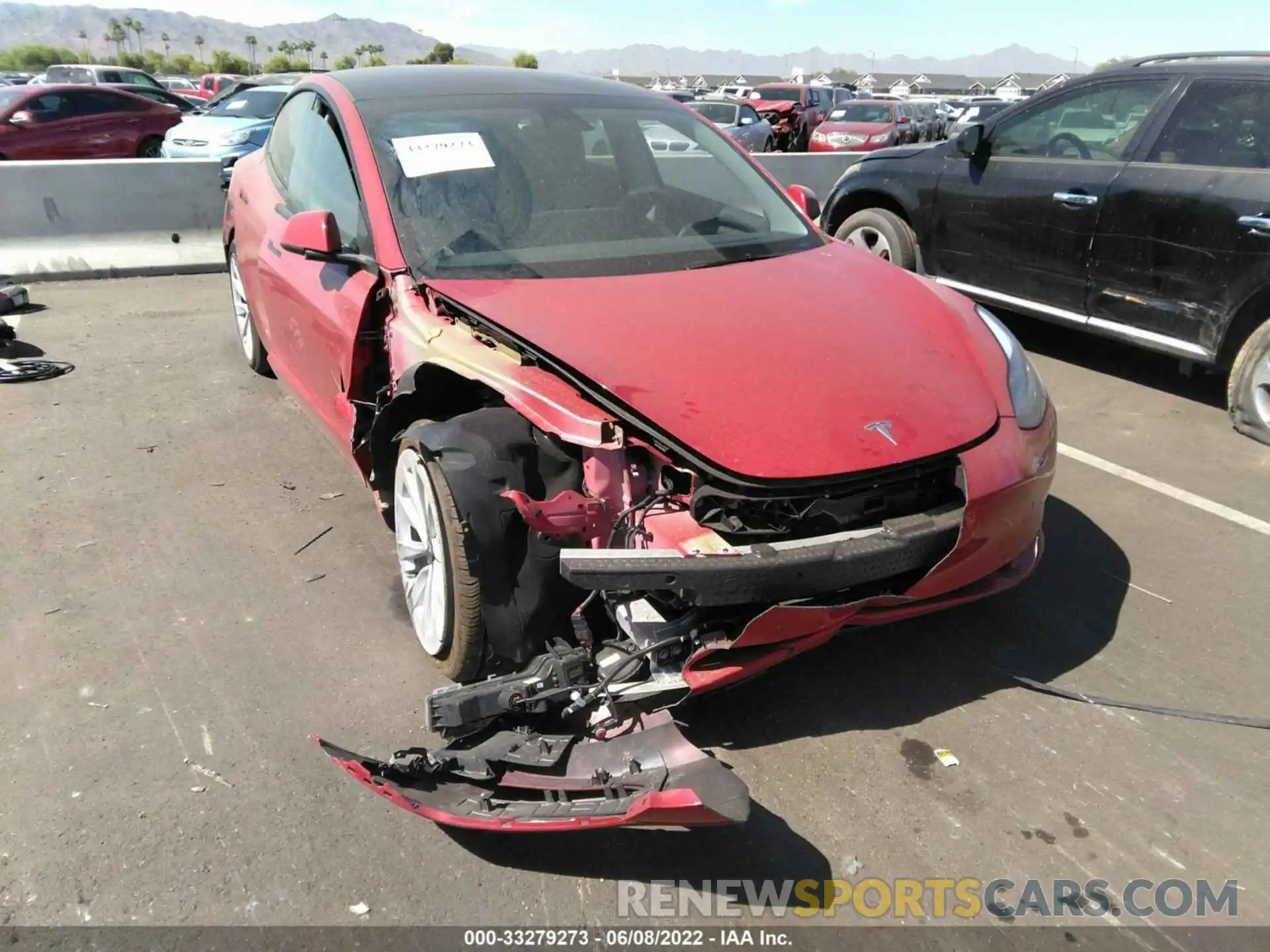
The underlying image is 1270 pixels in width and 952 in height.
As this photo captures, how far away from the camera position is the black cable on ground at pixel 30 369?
18.3 feet

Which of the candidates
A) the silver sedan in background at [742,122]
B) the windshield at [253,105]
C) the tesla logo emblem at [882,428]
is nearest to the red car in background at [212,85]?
the silver sedan in background at [742,122]

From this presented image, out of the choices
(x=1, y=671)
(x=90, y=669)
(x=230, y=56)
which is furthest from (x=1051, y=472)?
(x=230, y=56)

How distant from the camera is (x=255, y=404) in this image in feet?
17.4

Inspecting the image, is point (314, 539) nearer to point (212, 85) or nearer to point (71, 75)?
point (71, 75)

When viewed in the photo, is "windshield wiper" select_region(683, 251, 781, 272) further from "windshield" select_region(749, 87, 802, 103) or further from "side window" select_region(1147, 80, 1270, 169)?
"windshield" select_region(749, 87, 802, 103)

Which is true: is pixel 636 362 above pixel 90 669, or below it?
above

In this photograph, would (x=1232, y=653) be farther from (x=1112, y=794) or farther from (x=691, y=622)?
(x=691, y=622)

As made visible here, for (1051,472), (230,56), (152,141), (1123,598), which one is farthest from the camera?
(230,56)

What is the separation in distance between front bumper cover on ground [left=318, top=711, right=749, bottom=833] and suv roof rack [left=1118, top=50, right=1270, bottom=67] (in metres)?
5.39

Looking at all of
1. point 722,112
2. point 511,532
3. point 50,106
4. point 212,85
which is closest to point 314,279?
point 511,532

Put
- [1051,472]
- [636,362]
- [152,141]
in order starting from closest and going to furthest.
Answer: [636,362], [1051,472], [152,141]

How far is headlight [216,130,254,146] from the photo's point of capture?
11.7 m

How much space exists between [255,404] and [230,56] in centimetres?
10816

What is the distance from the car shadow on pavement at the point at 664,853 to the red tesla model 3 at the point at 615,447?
156 millimetres
